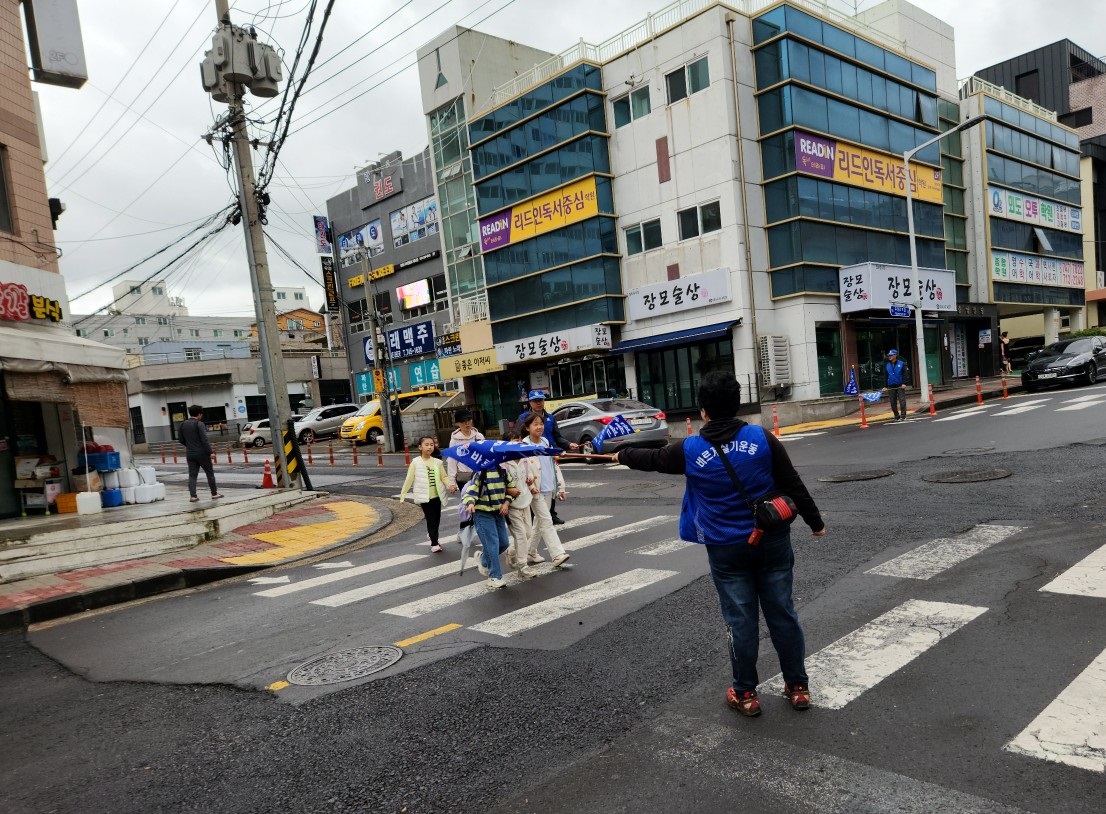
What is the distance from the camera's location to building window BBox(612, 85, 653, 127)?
1042 inches

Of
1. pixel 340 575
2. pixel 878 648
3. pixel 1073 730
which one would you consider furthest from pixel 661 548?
pixel 1073 730

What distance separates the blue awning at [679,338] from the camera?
80.1 feet

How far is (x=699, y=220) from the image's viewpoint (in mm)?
25125

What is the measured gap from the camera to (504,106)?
3055 cm

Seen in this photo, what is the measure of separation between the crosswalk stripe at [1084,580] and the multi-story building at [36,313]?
13.7m

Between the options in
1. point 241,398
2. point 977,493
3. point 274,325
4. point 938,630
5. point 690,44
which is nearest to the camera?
point 938,630

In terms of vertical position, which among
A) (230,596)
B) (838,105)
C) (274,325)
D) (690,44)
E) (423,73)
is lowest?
(230,596)

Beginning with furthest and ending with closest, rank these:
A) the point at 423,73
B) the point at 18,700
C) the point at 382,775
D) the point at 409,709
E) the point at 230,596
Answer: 1. the point at 423,73
2. the point at 230,596
3. the point at 18,700
4. the point at 409,709
5. the point at 382,775

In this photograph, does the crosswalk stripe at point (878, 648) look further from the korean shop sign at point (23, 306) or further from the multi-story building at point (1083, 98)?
the multi-story building at point (1083, 98)

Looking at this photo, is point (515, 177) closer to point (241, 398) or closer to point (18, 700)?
point (18, 700)

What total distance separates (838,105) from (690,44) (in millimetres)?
6018

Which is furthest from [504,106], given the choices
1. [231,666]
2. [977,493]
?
[231,666]

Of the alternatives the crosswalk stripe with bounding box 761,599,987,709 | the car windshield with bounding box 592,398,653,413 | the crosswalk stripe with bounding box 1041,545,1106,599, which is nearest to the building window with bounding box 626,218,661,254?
the car windshield with bounding box 592,398,653,413

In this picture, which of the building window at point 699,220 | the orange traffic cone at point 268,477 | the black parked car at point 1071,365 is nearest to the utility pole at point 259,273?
the orange traffic cone at point 268,477
